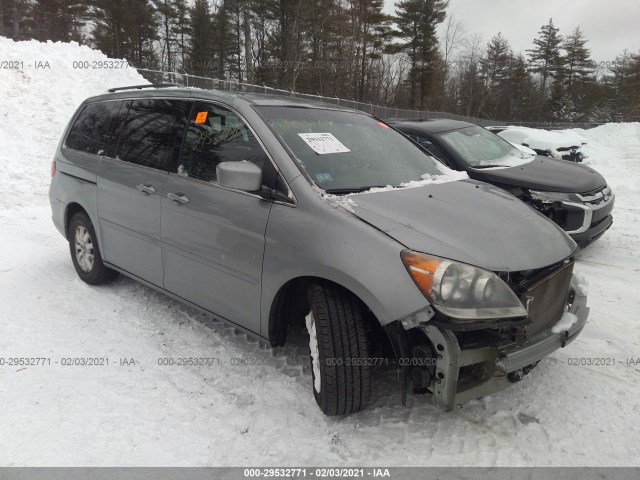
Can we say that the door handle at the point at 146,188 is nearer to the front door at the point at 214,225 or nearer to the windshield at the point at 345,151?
the front door at the point at 214,225

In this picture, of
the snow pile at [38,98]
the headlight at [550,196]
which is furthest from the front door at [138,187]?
the snow pile at [38,98]

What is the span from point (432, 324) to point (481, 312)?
24 cm

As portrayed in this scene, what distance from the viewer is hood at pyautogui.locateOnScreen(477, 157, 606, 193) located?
18.0 ft

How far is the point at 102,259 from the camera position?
429cm

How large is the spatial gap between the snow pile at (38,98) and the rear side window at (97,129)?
13.3 ft

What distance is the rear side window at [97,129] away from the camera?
165 inches

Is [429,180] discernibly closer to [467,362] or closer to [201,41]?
[467,362]

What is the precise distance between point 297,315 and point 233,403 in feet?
2.21

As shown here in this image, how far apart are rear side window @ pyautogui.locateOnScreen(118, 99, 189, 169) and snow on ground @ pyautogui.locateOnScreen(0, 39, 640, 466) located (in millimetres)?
1347

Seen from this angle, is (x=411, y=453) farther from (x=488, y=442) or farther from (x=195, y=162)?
(x=195, y=162)

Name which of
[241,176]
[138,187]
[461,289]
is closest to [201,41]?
[138,187]

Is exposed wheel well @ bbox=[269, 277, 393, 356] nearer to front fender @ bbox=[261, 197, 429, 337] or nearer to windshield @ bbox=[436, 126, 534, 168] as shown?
front fender @ bbox=[261, 197, 429, 337]

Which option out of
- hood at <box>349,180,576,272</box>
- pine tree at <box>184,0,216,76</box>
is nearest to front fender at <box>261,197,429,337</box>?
hood at <box>349,180,576,272</box>

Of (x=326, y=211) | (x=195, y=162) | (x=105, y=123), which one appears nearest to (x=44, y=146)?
(x=105, y=123)
